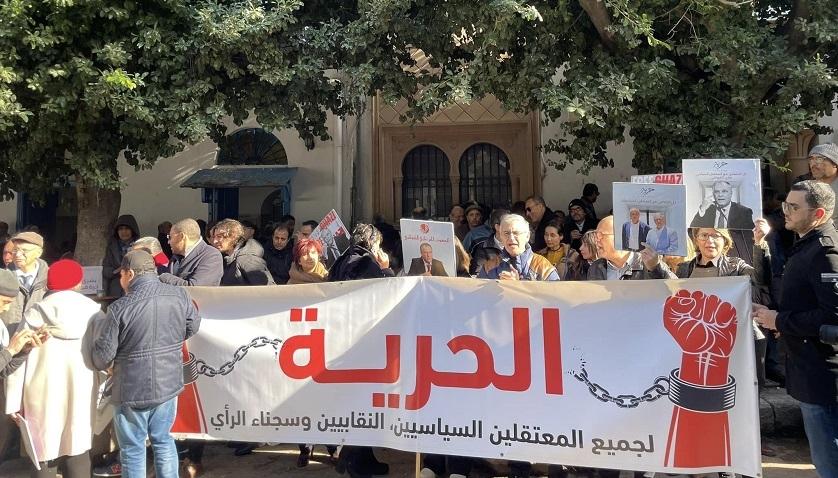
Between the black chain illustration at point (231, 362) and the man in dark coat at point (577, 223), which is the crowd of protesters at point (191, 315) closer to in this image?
the black chain illustration at point (231, 362)

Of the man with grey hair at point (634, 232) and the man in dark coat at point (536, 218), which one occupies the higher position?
the man in dark coat at point (536, 218)

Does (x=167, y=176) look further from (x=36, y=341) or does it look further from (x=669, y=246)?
(x=669, y=246)

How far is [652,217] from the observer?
4520 millimetres

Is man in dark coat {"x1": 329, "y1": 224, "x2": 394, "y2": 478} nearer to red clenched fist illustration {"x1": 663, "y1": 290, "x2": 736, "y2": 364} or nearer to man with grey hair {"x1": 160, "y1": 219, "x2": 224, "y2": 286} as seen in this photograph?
man with grey hair {"x1": 160, "y1": 219, "x2": 224, "y2": 286}

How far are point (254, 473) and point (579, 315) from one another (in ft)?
9.61

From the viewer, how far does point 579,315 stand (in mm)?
4324

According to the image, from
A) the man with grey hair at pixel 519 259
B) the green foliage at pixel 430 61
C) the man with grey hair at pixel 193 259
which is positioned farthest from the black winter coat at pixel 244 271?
the man with grey hair at pixel 519 259

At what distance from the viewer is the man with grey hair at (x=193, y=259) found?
5.20m

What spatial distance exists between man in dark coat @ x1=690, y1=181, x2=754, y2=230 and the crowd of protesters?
102mm

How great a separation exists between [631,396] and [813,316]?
121 centimetres

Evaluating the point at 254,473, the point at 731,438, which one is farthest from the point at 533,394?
the point at 254,473

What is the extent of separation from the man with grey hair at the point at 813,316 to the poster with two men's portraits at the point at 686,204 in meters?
0.90

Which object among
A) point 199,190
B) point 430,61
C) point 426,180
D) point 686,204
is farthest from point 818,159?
point 199,190

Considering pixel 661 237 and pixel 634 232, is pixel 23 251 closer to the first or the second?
pixel 634 232
